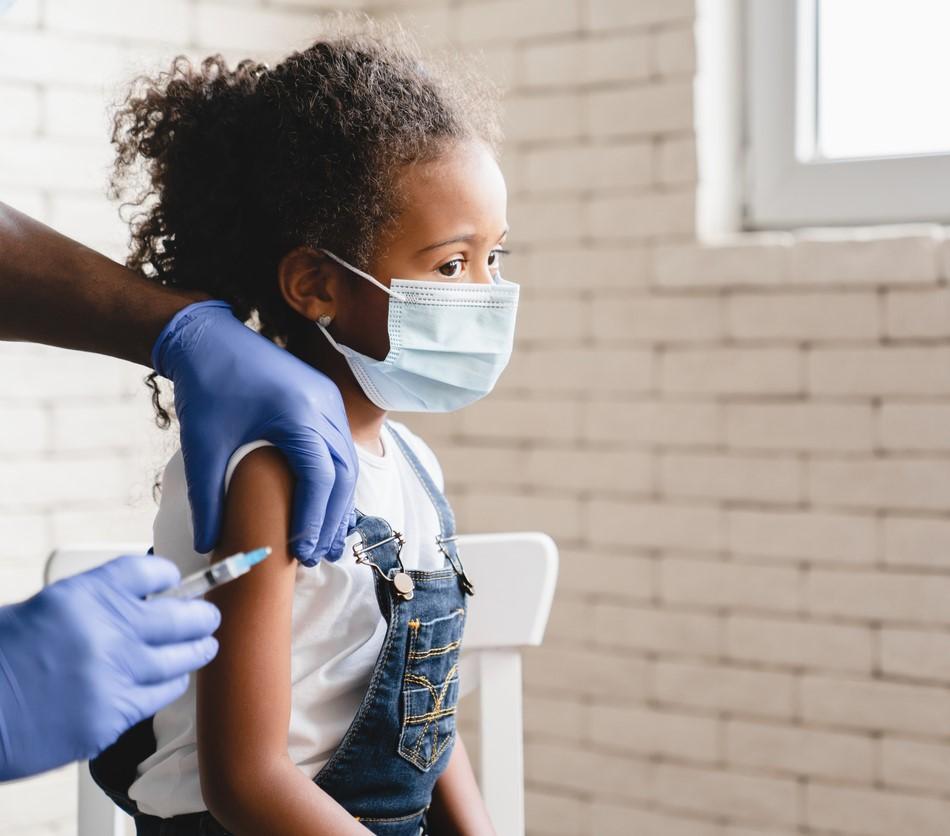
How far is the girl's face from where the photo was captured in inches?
48.2

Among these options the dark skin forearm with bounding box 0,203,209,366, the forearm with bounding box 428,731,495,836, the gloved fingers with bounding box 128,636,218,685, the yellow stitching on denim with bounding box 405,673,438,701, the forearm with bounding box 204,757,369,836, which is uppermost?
the dark skin forearm with bounding box 0,203,209,366

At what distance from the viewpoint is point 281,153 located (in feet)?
4.02

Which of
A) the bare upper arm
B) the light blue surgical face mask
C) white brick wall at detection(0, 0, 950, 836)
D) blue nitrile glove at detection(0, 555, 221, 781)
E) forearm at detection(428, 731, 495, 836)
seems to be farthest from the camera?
white brick wall at detection(0, 0, 950, 836)

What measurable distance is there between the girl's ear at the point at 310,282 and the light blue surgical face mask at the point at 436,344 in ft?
0.05

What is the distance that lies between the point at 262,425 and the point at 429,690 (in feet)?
1.09

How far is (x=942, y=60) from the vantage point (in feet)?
6.90

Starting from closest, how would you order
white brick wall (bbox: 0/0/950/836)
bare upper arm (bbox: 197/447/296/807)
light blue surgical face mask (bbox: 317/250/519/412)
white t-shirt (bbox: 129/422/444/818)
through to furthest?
1. bare upper arm (bbox: 197/447/296/807)
2. white t-shirt (bbox: 129/422/444/818)
3. light blue surgical face mask (bbox: 317/250/519/412)
4. white brick wall (bbox: 0/0/950/836)

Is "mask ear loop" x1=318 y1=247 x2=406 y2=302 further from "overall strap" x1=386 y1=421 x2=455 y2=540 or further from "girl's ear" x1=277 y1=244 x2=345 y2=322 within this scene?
"overall strap" x1=386 y1=421 x2=455 y2=540

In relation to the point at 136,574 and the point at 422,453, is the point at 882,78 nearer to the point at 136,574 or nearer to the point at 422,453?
the point at 422,453

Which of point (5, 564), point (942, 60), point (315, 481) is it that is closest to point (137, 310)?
point (315, 481)

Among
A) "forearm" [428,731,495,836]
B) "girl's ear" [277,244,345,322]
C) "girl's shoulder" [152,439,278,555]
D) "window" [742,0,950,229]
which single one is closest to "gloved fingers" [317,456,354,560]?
"girl's shoulder" [152,439,278,555]

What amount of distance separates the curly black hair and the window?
1.05 metres

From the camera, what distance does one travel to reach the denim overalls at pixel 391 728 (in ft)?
3.78

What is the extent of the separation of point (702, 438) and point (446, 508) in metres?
0.95
